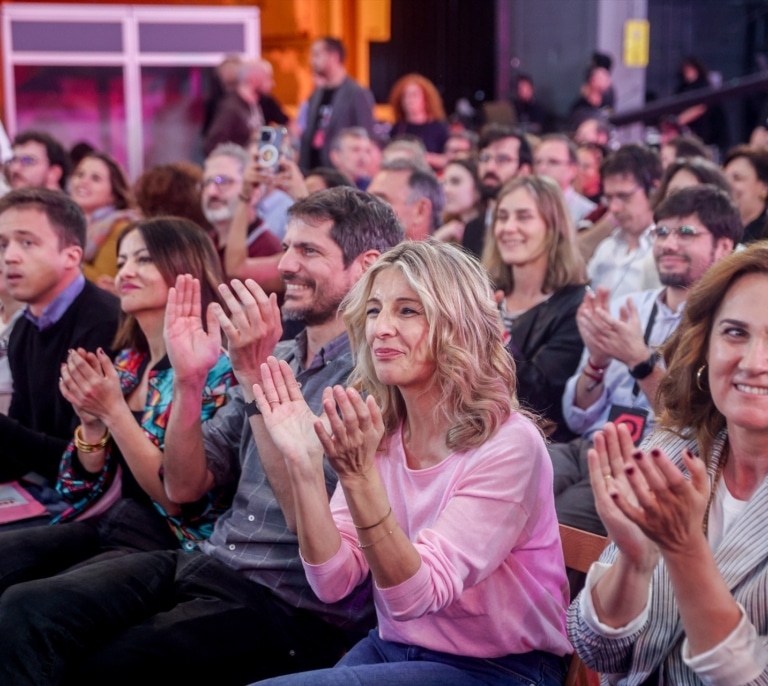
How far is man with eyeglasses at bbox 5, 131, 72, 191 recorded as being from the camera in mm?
5414

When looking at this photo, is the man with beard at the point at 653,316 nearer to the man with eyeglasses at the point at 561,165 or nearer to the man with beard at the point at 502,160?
the man with beard at the point at 502,160

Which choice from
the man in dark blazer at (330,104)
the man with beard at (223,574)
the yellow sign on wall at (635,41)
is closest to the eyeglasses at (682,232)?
the man with beard at (223,574)

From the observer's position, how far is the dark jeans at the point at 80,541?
2.46 metres

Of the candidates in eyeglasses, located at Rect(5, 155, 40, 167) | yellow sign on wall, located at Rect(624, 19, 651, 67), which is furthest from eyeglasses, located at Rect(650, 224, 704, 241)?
yellow sign on wall, located at Rect(624, 19, 651, 67)

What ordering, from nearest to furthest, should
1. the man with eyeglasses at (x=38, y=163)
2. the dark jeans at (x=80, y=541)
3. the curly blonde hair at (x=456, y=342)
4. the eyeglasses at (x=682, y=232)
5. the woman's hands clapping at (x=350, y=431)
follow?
1. the woman's hands clapping at (x=350, y=431)
2. the curly blonde hair at (x=456, y=342)
3. the dark jeans at (x=80, y=541)
4. the eyeglasses at (x=682, y=232)
5. the man with eyeglasses at (x=38, y=163)

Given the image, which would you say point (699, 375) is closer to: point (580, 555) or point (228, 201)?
point (580, 555)

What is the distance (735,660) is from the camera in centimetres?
142

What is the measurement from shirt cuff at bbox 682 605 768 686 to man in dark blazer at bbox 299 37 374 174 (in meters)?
5.74

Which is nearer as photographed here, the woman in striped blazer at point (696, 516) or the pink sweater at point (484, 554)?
the woman in striped blazer at point (696, 516)

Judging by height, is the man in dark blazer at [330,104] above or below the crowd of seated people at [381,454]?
above

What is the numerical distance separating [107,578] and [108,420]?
40 centimetres

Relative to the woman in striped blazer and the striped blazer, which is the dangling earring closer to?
the woman in striped blazer

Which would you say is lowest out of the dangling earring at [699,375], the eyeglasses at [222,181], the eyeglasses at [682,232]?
the dangling earring at [699,375]

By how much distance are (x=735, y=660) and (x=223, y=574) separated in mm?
1159
